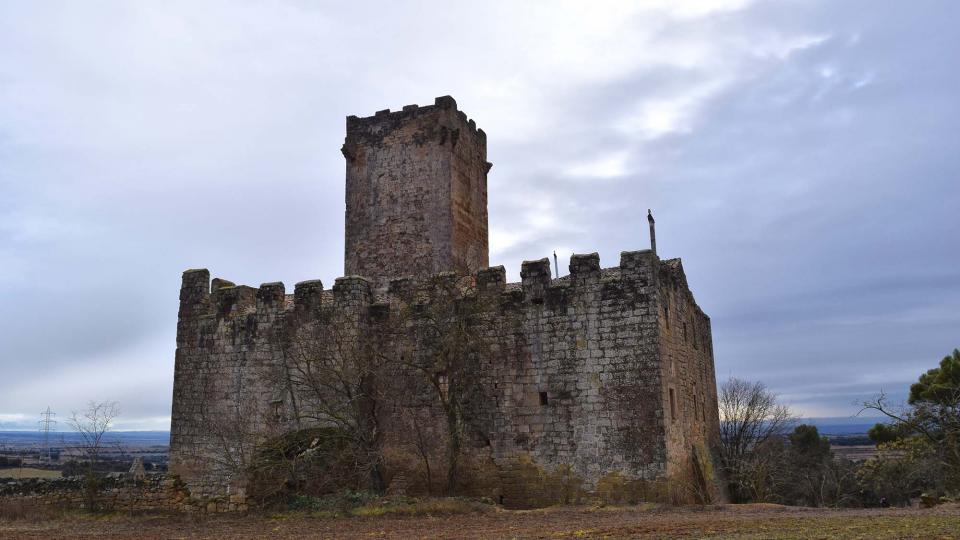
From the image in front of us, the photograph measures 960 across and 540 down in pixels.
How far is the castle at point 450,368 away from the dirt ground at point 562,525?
1.87 metres

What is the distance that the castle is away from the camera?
672 inches

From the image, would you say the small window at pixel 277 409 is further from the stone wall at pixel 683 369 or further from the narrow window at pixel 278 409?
the stone wall at pixel 683 369

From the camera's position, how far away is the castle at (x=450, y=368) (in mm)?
17078

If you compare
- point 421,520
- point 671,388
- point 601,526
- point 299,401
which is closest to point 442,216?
point 299,401

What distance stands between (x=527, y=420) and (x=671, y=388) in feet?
11.0

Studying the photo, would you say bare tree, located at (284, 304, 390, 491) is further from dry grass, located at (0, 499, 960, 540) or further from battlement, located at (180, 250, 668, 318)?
dry grass, located at (0, 499, 960, 540)

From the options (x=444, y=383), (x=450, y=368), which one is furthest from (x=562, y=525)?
(x=444, y=383)

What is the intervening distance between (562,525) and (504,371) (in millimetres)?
5633

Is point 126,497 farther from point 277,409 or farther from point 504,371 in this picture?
point 504,371

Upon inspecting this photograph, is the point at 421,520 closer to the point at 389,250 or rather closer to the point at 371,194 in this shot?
the point at 389,250

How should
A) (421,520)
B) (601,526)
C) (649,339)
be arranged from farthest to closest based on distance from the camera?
(649,339), (421,520), (601,526)

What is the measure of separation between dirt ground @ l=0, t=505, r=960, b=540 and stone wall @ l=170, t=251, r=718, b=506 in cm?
181

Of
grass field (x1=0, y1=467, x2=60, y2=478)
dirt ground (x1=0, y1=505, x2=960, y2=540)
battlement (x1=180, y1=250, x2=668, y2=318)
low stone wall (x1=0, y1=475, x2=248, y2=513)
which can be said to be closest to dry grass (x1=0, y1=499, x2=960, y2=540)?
dirt ground (x1=0, y1=505, x2=960, y2=540)

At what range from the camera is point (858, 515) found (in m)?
13.2
